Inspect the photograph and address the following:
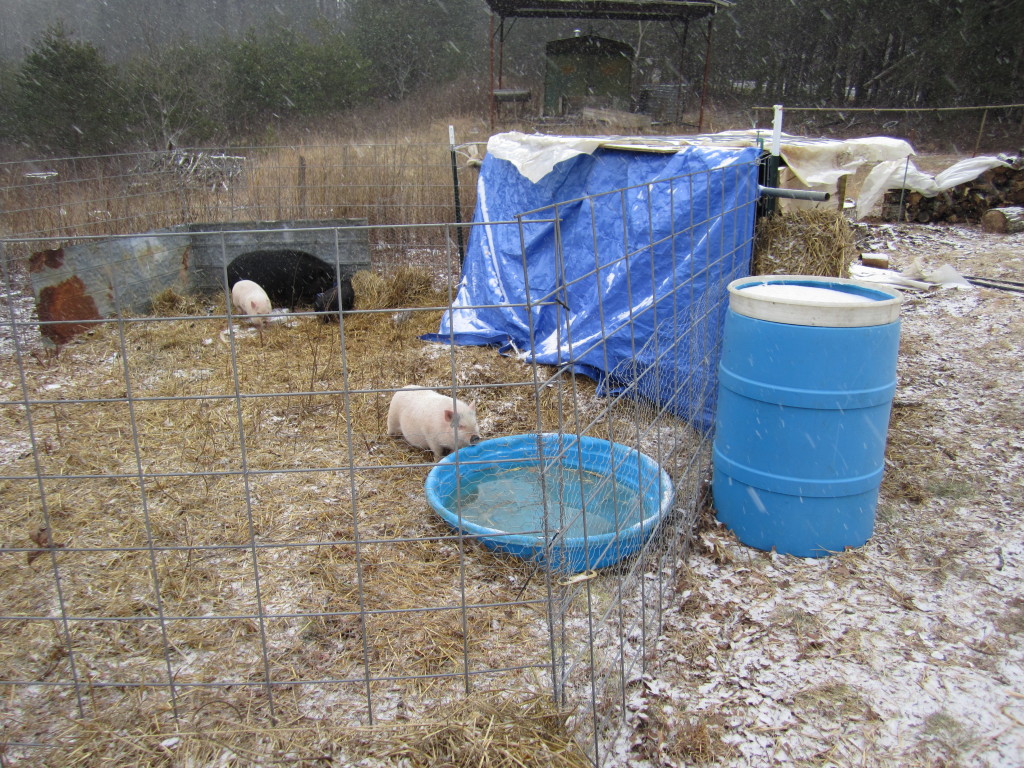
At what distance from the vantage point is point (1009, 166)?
1052cm

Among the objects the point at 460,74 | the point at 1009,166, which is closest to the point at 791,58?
the point at 460,74

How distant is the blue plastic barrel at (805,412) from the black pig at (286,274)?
4861 mm

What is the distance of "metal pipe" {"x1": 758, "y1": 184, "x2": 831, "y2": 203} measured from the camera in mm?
3639

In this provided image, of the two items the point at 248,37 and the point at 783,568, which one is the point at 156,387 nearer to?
the point at 783,568

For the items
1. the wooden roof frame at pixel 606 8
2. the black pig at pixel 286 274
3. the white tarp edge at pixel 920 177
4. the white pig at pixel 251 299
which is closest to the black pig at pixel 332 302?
the black pig at pixel 286 274

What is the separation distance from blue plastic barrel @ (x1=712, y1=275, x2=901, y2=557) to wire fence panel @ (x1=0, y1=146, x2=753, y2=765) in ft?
0.80

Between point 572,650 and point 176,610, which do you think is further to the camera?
point 176,610

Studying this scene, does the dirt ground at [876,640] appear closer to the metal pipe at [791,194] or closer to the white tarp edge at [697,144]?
the metal pipe at [791,194]

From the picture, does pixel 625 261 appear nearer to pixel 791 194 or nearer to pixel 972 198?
pixel 791 194

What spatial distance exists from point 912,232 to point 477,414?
336 inches

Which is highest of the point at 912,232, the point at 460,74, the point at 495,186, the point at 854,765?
the point at 460,74

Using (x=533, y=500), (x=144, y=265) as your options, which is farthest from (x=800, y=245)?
(x=144, y=265)

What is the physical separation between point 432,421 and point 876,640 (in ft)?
7.72

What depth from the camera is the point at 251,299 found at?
20.5ft
